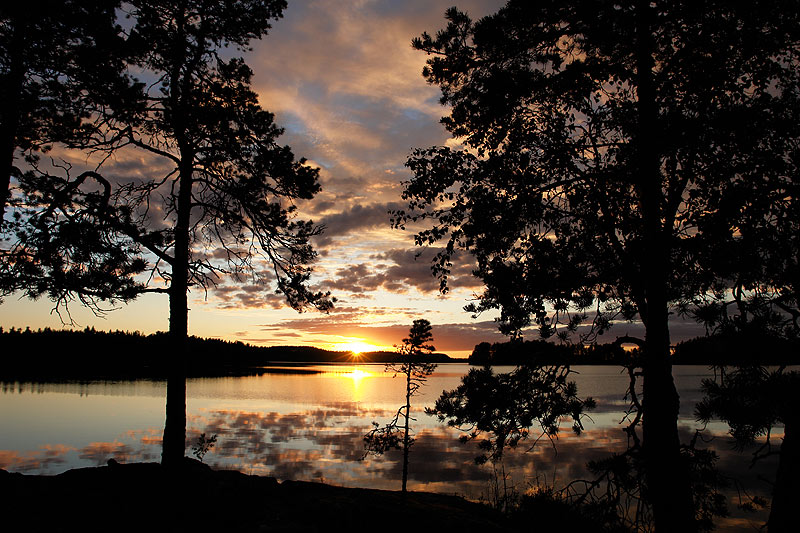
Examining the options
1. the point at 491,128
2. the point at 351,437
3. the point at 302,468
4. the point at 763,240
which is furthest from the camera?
the point at 351,437

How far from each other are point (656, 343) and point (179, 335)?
36.8ft

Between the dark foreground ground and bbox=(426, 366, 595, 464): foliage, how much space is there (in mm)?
3165

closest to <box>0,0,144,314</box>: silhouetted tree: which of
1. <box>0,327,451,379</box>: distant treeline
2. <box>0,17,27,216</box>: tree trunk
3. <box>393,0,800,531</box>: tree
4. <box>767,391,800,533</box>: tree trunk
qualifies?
<box>0,17,27,216</box>: tree trunk

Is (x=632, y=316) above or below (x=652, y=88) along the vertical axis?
below

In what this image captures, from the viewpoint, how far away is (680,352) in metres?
7.85

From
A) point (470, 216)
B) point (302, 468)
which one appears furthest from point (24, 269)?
point (302, 468)

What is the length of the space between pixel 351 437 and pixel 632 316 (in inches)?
1312

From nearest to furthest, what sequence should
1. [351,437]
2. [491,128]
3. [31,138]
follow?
[491,128] < [31,138] < [351,437]

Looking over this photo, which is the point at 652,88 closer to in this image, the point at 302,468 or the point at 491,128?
the point at 491,128

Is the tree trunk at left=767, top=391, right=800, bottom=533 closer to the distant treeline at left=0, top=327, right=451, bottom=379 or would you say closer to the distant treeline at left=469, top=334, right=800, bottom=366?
the distant treeline at left=469, top=334, right=800, bottom=366

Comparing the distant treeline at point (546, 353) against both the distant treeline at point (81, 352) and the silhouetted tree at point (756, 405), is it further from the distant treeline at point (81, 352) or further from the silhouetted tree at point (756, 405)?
the distant treeline at point (81, 352)

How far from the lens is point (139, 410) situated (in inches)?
1991

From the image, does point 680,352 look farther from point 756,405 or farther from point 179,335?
point 179,335

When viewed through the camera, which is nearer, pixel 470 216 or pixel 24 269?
pixel 470 216
